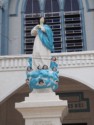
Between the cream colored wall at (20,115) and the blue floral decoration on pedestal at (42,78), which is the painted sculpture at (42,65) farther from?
the cream colored wall at (20,115)

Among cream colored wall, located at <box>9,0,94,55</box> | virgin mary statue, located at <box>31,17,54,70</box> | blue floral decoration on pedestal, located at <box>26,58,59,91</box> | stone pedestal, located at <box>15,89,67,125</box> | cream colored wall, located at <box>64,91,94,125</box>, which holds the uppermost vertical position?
cream colored wall, located at <box>9,0,94,55</box>

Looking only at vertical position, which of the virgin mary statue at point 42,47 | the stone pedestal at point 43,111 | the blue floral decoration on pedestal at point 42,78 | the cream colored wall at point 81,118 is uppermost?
the virgin mary statue at point 42,47

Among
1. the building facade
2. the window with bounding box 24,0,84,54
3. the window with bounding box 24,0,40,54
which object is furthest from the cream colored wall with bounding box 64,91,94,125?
the window with bounding box 24,0,40,54

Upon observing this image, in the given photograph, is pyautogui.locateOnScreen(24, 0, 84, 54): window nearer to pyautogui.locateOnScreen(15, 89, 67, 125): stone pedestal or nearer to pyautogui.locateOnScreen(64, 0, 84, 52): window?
pyautogui.locateOnScreen(64, 0, 84, 52): window

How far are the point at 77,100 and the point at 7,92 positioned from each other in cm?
253

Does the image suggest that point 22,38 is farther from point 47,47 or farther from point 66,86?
point 47,47

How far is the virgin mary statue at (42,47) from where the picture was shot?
6.23m

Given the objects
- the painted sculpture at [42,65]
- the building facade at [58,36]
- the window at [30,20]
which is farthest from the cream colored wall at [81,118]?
the painted sculpture at [42,65]

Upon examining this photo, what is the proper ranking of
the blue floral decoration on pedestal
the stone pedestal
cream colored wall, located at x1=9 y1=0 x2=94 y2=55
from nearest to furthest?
the stone pedestal, the blue floral decoration on pedestal, cream colored wall, located at x1=9 y1=0 x2=94 y2=55

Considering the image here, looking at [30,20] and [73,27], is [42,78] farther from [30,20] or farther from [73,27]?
[30,20]

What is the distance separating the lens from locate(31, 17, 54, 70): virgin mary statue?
623 cm

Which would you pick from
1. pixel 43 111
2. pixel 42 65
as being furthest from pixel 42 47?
pixel 43 111

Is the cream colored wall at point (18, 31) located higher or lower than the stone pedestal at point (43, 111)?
higher

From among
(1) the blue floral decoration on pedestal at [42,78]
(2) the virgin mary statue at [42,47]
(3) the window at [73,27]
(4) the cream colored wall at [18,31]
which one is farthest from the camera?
(4) the cream colored wall at [18,31]
